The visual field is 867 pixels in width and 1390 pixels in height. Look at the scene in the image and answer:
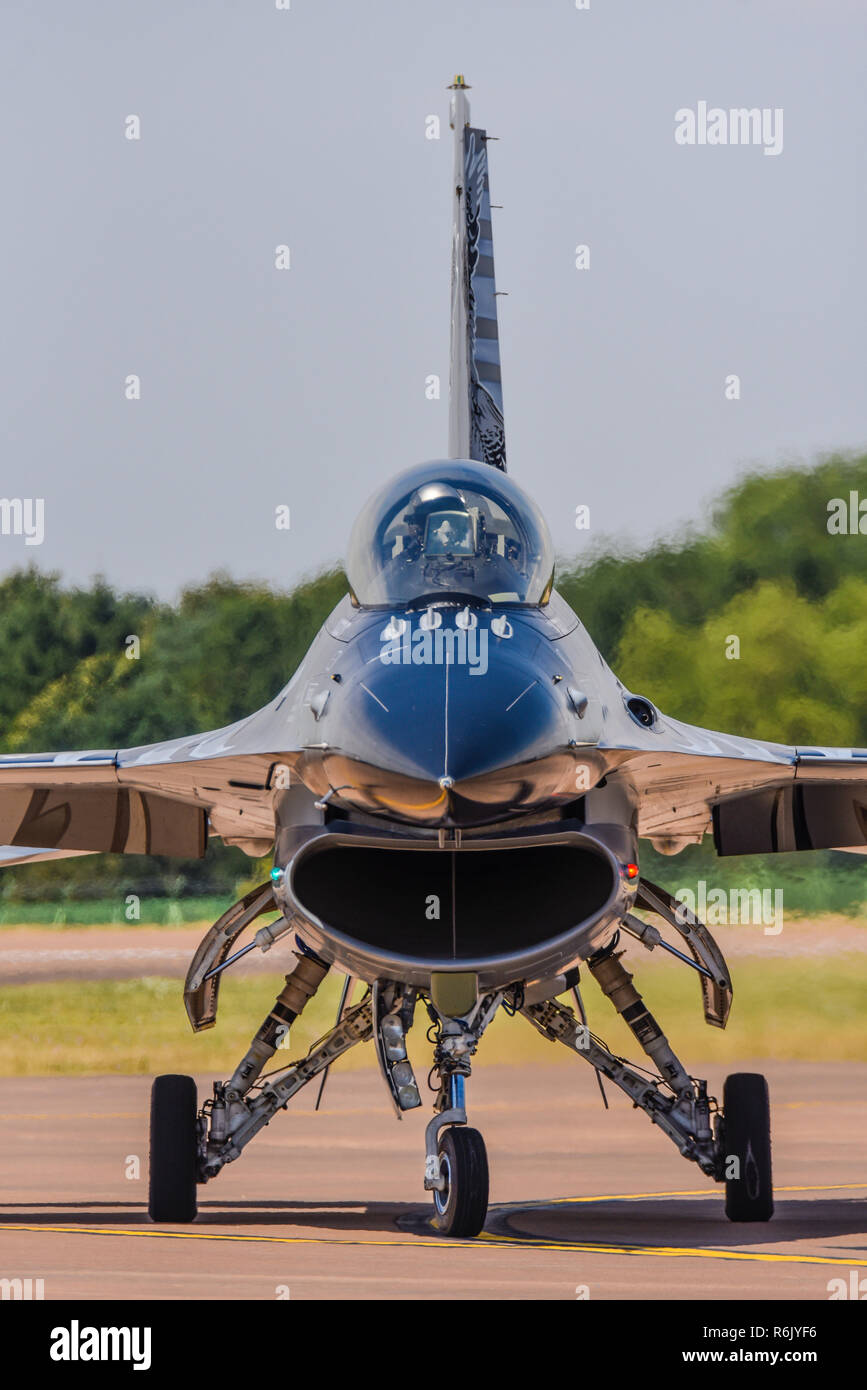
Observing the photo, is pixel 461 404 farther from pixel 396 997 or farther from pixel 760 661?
pixel 760 661

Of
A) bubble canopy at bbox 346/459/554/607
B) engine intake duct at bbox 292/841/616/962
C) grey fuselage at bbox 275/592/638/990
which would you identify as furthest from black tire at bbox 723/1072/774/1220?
bubble canopy at bbox 346/459/554/607

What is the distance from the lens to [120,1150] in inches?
590

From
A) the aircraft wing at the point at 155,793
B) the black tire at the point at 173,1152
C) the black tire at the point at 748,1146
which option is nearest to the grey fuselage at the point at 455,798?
the aircraft wing at the point at 155,793

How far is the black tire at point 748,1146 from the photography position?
10781mm

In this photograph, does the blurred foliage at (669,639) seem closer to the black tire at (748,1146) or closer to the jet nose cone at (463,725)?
the black tire at (748,1146)

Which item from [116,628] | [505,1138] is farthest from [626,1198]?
[116,628]

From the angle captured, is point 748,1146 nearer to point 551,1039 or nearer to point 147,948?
point 551,1039

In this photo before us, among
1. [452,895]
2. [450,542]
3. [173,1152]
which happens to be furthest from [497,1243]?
[450,542]

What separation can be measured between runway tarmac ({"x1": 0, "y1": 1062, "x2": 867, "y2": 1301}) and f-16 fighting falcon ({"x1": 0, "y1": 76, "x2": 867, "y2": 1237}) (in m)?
0.56

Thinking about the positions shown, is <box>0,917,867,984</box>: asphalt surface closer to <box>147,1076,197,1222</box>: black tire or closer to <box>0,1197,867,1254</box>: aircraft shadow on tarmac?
<box>0,1197,867,1254</box>: aircraft shadow on tarmac

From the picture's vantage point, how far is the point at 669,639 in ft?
89.1

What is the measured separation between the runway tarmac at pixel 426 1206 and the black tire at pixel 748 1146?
17cm

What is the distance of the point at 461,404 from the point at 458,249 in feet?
4.08
